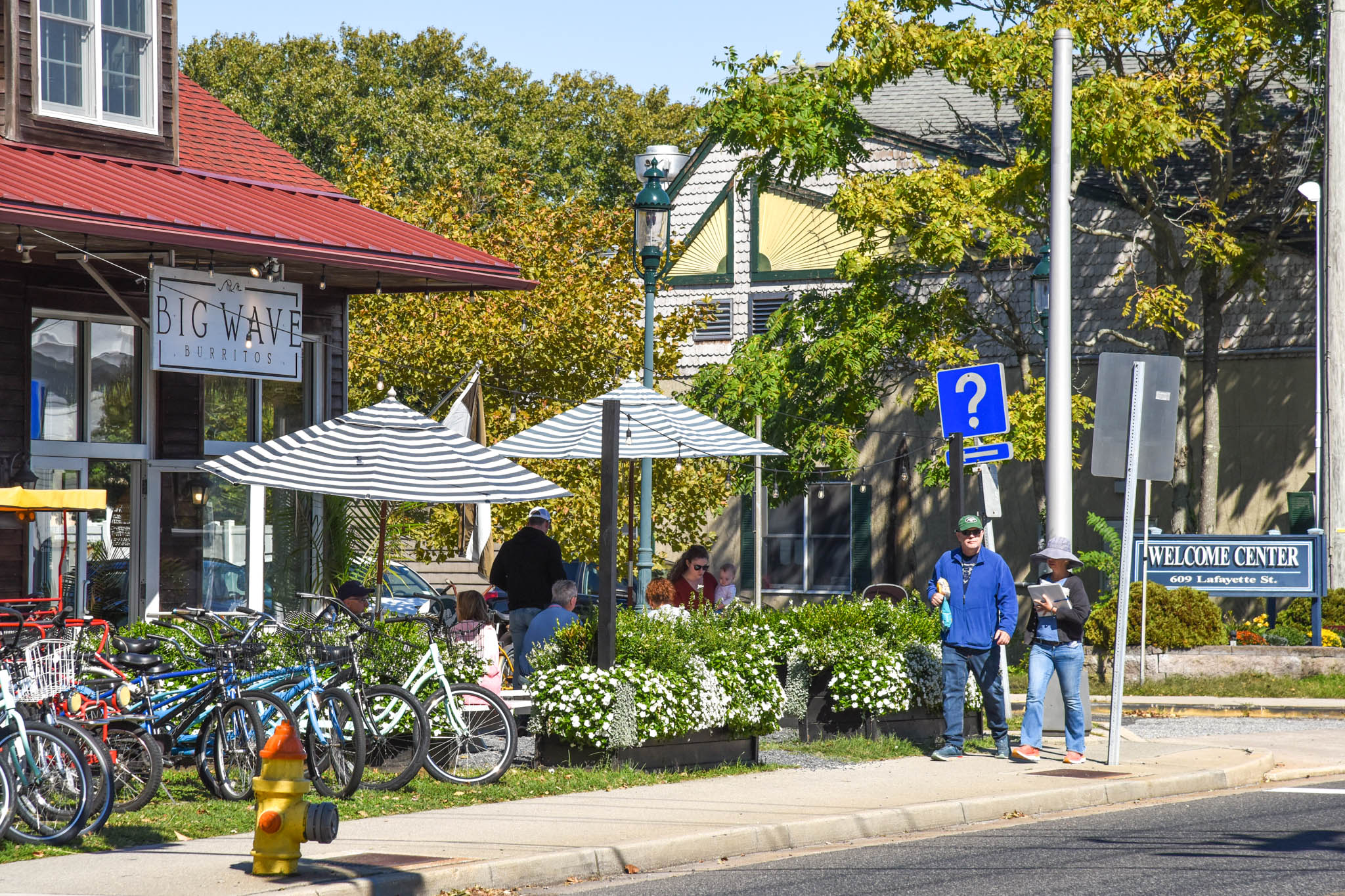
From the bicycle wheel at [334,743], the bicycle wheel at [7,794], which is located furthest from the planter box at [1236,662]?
the bicycle wheel at [7,794]

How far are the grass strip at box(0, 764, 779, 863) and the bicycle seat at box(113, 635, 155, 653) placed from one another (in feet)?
2.98

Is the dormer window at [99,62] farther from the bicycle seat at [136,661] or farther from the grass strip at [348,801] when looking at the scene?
the grass strip at [348,801]

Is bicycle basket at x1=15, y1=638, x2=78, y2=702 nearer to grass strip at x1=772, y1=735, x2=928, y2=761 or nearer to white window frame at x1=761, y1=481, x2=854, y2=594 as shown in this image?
grass strip at x1=772, y1=735, x2=928, y2=761

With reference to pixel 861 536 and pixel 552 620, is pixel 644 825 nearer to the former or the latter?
pixel 552 620

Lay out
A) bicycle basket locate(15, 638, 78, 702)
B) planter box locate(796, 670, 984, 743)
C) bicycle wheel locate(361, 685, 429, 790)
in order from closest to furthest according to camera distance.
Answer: bicycle basket locate(15, 638, 78, 702), bicycle wheel locate(361, 685, 429, 790), planter box locate(796, 670, 984, 743)

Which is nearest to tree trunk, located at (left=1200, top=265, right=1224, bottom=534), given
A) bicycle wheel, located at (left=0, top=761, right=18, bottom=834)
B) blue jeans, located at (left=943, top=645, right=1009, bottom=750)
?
blue jeans, located at (left=943, top=645, right=1009, bottom=750)

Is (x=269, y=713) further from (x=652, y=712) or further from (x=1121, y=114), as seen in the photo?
(x=1121, y=114)

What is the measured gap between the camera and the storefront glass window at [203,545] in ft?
49.7

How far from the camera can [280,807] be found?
7609 millimetres

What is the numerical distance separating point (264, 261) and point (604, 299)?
10524 mm

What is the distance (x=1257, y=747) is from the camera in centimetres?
1373

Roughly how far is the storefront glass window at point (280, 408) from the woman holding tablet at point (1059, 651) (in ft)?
26.7

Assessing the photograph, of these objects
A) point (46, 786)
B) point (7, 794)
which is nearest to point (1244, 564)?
point (46, 786)

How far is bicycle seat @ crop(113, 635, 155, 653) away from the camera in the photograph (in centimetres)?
998
